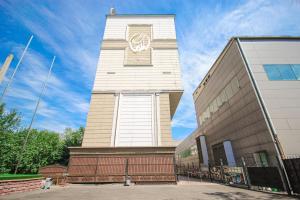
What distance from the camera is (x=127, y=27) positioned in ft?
66.1

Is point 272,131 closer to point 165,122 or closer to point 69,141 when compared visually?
point 165,122

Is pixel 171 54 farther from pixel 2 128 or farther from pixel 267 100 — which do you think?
pixel 2 128

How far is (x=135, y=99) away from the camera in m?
→ 15.5

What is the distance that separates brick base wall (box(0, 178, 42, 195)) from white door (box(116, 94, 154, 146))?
5811 mm

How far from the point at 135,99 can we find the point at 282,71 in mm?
13886

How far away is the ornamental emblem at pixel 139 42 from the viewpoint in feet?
60.7

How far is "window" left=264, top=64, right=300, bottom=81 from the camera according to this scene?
13930 mm

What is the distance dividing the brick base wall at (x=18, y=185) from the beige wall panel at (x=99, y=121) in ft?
12.7

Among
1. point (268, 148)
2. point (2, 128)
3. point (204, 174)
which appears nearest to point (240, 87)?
point (268, 148)

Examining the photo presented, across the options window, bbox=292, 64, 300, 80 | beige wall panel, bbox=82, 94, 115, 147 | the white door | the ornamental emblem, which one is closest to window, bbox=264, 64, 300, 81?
window, bbox=292, 64, 300, 80

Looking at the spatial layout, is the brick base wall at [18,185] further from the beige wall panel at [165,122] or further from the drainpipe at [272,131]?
the drainpipe at [272,131]

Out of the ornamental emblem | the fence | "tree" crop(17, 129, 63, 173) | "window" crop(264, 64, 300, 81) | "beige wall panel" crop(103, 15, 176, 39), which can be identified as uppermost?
"beige wall panel" crop(103, 15, 176, 39)

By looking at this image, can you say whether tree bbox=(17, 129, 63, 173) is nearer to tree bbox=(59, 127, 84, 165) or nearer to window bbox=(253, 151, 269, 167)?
tree bbox=(59, 127, 84, 165)

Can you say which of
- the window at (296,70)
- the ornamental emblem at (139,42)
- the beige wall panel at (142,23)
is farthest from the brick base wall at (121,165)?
the beige wall panel at (142,23)
